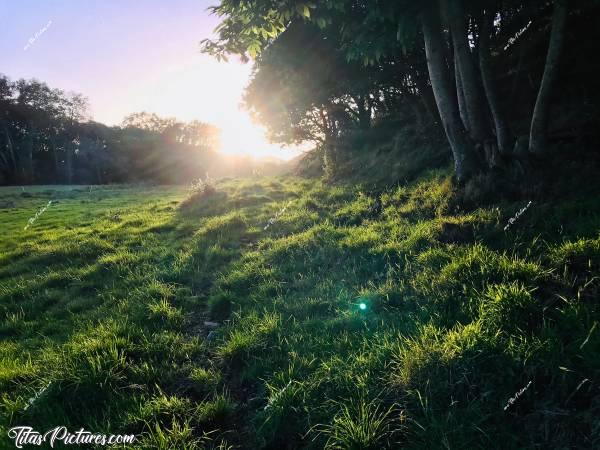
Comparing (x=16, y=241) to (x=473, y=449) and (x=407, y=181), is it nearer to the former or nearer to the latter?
(x=407, y=181)

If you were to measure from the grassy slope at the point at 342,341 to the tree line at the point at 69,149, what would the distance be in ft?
193

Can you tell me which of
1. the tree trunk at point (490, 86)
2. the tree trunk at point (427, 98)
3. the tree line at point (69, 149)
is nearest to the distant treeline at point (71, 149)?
the tree line at point (69, 149)

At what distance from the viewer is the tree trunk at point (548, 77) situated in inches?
306

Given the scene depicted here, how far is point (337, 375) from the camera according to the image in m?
3.92

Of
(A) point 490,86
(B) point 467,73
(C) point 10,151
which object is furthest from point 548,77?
(C) point 10,151

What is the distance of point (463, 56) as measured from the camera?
9297 millimetres

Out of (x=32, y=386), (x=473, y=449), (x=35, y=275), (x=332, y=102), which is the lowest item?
(x=473, y=449)

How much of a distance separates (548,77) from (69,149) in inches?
2970

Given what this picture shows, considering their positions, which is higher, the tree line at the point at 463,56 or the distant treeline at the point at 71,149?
the distant treeline at the point at 71,149

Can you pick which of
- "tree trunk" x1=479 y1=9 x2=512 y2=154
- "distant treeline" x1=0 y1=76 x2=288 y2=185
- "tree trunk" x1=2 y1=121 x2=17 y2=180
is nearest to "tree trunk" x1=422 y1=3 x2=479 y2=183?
"tree trunk" x1=479 y1=9 x2=512 y2=154

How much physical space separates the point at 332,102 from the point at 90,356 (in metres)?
30.7

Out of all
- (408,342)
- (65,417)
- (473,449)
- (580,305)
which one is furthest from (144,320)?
(580,305)

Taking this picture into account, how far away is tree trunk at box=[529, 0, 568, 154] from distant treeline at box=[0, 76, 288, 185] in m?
55.8

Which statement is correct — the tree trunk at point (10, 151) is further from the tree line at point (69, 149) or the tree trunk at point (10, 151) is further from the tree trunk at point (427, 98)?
the tree trunk at point (427, 98)
